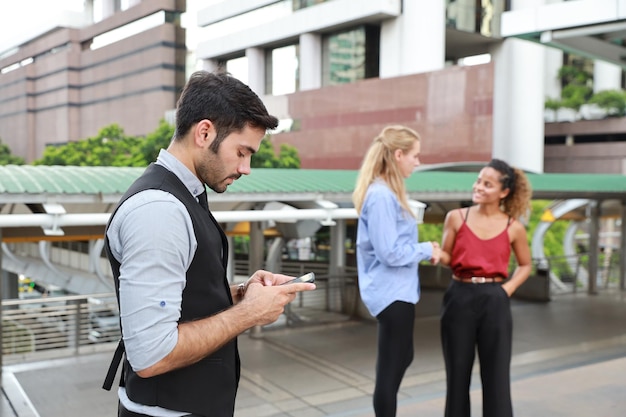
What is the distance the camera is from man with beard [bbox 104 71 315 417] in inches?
63.5

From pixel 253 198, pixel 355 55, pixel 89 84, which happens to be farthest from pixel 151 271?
pixel 89 84

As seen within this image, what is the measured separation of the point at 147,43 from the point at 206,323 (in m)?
66.3

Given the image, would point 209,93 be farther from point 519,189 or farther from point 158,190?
point 519,189

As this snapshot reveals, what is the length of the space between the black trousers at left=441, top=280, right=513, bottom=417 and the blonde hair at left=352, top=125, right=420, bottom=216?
696 mm

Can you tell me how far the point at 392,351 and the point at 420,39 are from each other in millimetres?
33816

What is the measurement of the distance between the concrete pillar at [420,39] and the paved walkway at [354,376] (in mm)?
26525

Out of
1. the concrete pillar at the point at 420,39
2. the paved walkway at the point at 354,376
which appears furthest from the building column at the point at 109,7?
the paved walkway at the point at 354,376

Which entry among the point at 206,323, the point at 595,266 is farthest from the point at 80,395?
the point at 595,266

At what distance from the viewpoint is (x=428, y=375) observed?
23.5ft

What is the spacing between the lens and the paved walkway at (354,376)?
223 inches

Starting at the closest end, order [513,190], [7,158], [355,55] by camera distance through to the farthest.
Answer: [513,190]
[355,55]
[7,158]

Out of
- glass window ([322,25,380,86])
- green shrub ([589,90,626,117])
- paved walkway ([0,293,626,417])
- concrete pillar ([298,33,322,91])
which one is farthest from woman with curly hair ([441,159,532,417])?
green shrub ([589,90,626,117])

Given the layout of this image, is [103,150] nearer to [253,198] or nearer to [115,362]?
[253,198]

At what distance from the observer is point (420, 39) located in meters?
35.6
